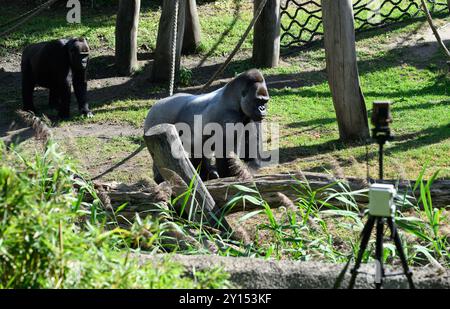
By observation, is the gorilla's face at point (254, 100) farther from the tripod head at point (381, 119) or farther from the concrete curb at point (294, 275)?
the tripod head at point (381, 119)

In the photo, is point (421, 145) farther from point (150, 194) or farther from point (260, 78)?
point (150, 194)

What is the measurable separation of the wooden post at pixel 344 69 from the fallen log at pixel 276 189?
102 inches

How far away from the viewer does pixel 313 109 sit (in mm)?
9492

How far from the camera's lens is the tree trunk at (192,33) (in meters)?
11.8

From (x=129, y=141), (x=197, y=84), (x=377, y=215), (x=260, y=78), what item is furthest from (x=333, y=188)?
(x=197, y=84)

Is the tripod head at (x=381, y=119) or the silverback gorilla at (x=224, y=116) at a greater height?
the tripod head at (x=381, y=119)

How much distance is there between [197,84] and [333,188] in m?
5.52

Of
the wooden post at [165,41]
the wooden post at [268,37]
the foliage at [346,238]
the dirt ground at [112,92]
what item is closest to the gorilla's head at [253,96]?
the dirt ground at [112,92]

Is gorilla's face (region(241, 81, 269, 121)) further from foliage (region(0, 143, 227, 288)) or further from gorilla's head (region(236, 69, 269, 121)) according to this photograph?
foliage (region(0, 143, 227, 288))

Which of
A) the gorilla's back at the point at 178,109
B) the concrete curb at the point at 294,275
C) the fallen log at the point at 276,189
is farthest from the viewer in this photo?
the gorilla's back at the point at 178,109

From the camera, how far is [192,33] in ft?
39.0

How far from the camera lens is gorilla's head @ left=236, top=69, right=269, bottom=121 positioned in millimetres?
6684

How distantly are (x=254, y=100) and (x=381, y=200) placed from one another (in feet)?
12.5
